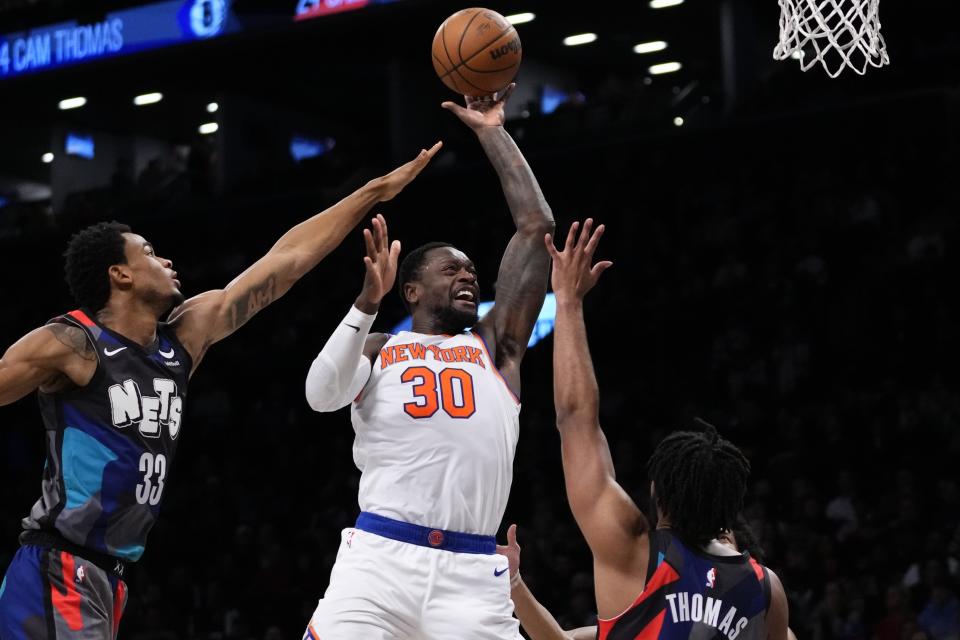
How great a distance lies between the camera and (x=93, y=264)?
4.39 m

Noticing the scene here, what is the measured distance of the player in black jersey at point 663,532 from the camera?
3318 millimetres

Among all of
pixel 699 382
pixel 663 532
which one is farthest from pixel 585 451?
pixel 699 382

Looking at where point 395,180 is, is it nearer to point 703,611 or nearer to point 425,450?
point 425,450

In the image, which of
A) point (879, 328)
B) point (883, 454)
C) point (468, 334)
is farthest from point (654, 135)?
point (468, 334)

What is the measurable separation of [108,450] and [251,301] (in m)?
0.83

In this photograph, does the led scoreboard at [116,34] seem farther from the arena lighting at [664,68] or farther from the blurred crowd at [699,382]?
the arena lighting at [664,68]

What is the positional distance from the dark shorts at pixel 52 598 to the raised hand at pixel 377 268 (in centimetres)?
117

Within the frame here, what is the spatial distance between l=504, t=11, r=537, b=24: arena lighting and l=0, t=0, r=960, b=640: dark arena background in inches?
19.1

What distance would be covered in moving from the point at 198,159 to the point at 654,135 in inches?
311

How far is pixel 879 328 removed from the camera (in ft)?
39.1

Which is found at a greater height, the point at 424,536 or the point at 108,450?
the point at 108,450

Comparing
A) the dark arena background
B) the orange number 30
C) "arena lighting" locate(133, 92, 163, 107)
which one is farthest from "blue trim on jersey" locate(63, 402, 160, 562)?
"arena lighting" locate(133, 92, 163, 107)

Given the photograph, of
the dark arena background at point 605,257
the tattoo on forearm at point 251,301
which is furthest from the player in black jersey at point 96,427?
the dark arena background at point 605,257

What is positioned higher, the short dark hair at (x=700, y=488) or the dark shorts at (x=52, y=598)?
the short dark hair at (x=700, y=488)
